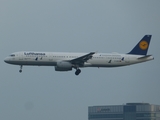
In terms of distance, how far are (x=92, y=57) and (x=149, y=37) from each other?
49.1 feet

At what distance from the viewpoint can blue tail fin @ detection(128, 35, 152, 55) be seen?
11206 centimetres

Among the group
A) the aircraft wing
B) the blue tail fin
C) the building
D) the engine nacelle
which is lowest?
the building

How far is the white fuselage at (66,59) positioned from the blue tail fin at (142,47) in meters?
2.60

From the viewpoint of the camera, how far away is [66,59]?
105375 mm

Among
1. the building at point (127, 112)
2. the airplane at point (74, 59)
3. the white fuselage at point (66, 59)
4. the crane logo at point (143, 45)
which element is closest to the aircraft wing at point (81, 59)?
the airplane at point (74, 59)

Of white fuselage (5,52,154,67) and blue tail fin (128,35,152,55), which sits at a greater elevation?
blue tail fin (128,35,152,55)

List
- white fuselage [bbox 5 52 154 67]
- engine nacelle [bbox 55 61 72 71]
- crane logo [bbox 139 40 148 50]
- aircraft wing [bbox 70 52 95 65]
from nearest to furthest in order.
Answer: white fuselage [bbox 5 52 154 67]
engine nacelle [bbox 55 61 72 71]
aircraft wing [bbox 70 52 95 65]
crane logo [bbox 139 40 148 50]

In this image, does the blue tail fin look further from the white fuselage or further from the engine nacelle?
the engine nacelle

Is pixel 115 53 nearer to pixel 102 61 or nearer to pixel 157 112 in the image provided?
pixel 102 61

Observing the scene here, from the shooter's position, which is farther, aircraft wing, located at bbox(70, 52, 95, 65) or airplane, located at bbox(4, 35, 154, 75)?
aircraft wing, located at bbox(70, 52, 95, 65)

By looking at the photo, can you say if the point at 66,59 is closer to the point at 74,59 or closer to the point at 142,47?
the point at 74,59

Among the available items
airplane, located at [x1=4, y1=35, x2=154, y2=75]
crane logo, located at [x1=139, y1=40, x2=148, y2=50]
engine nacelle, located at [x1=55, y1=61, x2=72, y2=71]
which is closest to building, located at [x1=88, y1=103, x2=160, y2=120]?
crane logo, located at [x1=139, y1=40, x2=148, y2=50]

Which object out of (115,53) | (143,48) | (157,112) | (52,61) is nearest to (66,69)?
Result: (52,61)

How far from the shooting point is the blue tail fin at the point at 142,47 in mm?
112062
